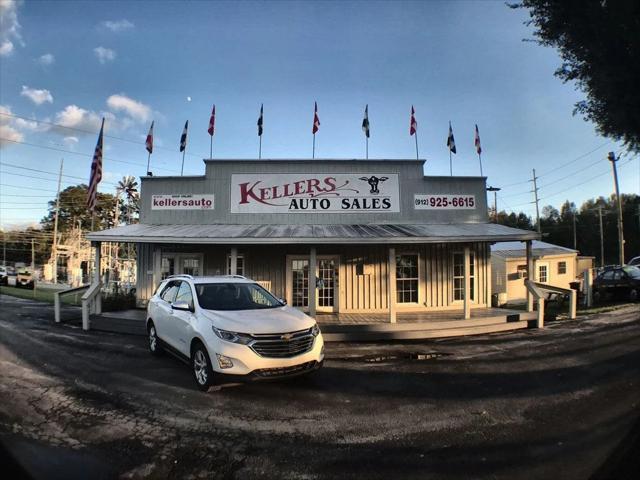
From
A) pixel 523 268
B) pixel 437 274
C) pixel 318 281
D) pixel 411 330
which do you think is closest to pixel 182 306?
pixel 411 330

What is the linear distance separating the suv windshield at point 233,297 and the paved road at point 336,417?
1312 millimetres

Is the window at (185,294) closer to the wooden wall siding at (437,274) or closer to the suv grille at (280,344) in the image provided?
the suv grille at (280,344)

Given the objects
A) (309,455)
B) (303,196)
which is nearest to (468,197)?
(303,196)

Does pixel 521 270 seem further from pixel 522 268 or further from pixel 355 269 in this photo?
pixel 355 269

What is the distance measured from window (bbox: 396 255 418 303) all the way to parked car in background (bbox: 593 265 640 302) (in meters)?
11.2

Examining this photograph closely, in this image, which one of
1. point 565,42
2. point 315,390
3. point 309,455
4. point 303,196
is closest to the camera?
point 309,455

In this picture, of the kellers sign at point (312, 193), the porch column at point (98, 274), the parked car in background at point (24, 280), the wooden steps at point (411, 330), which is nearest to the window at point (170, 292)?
the wooden steps at point (411, 330)

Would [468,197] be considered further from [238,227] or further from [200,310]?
[200,310]

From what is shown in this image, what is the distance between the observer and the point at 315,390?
579cm

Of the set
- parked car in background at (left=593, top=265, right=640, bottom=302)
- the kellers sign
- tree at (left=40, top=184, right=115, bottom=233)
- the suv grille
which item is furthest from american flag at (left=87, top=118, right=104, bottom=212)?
tree at (left=40, top=184, right=115, bottom=233)

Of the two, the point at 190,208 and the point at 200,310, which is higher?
the point at 190,208

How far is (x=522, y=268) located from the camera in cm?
2323

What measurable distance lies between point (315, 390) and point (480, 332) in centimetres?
719

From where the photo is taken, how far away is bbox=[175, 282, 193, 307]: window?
648cm
